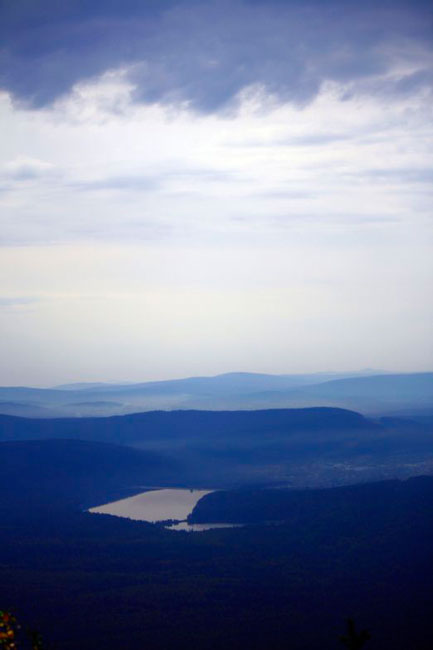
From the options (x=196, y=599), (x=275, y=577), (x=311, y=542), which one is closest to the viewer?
(x=196, y=599)

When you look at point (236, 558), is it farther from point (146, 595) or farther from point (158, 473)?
point (158, 473)

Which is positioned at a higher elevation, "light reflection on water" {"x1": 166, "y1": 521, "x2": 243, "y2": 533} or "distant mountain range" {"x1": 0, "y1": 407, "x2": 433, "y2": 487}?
"distant mountain range" {"x1": 0, "y1": 407, "x2": 433, "y2": 487}

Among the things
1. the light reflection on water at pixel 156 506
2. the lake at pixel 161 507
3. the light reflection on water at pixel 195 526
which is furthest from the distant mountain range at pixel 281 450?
the light reflection on water at pixel 195 526

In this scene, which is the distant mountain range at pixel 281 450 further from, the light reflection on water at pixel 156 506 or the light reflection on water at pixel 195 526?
the light reflection on water at pixel 195 526

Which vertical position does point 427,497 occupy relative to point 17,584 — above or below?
above

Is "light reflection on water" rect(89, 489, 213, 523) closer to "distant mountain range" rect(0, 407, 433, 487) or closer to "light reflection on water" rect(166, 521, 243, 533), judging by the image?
"light reflection on water" rect(166, 521, 243, 533)

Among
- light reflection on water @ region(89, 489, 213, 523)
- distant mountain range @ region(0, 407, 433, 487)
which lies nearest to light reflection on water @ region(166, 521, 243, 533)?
light reflection on water @ region(89, 489, 213, 523)

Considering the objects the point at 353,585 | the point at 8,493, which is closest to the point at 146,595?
the point at 353,585

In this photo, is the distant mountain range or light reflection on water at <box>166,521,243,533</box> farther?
the distant mountain range
